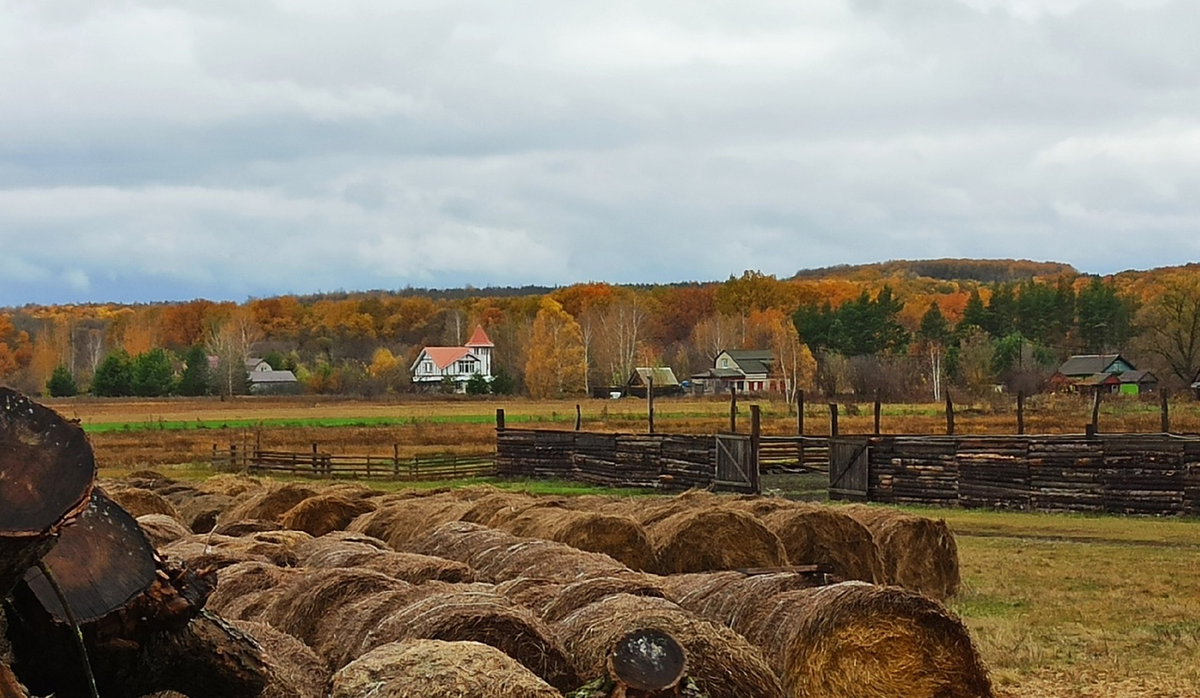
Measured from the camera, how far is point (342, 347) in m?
183

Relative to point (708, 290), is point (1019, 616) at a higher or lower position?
lower

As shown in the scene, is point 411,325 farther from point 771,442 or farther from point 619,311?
point 771,442

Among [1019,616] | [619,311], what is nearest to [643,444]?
[1019,616]

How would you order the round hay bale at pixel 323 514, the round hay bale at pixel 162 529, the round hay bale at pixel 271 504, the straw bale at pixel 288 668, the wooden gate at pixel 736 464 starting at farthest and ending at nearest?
the wooden gate at pixel 736 464 → the round hay bale at pixel 271 504 → the round hay bale at pixel 323 514 → the round hay bale at pixel 162 529 → the straw bale at pixel 288 668

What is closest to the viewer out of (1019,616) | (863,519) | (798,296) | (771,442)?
(1019,616)

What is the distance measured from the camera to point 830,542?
16.2 m

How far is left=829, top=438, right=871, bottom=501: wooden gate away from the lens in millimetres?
33219

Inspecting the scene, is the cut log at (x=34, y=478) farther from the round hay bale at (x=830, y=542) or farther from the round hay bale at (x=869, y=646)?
the round hay bale at (x=830, y=542)

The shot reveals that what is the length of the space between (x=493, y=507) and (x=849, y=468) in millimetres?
17767

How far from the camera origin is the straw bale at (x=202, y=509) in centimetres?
1923

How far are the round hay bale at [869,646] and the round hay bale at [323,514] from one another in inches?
350

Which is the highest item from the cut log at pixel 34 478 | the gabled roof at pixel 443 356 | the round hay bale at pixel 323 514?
the gabled roof at pixel 443 356

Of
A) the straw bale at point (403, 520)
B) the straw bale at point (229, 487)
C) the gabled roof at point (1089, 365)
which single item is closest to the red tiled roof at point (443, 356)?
the gabled roof at point (1089, 365)

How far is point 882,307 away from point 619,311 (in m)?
31.8
